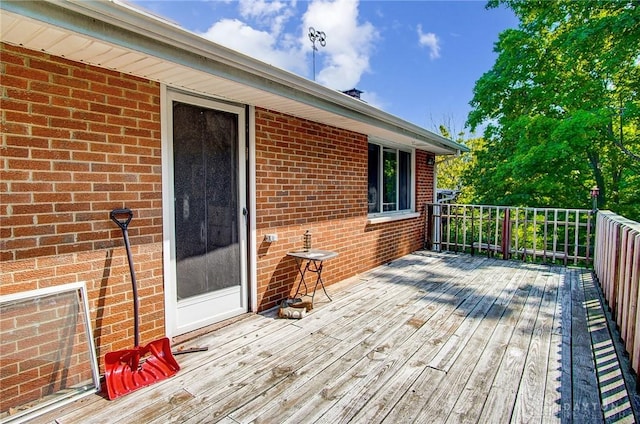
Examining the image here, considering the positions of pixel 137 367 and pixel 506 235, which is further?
pixel 506 235

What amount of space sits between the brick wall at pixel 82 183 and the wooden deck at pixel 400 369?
0.72 m

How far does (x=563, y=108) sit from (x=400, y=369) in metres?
9.41

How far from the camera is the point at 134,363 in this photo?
233 cm

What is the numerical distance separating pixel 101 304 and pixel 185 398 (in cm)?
92

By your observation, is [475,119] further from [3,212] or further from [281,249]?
[3,212]

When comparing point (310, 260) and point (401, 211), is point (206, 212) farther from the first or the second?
point (401, 211)

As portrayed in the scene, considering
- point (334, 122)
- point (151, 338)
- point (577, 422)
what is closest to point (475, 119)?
point (334, 122)

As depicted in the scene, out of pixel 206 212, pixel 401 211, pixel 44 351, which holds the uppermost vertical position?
pixel 206 212

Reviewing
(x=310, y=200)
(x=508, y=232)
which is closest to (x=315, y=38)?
(x=310, y=200)

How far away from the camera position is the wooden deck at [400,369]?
78.8 inches

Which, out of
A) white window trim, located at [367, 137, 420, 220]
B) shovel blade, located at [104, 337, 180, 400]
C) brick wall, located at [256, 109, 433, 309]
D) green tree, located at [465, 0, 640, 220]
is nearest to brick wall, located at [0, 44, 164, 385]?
shovel blade, located at [104, 337, 180, 400]

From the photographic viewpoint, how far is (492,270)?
5609 millimetres

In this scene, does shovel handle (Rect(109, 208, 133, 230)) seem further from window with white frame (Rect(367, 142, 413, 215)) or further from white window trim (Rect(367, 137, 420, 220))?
window with white frame (Rect(367, 142, 413, 215))

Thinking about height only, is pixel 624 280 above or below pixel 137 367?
above
